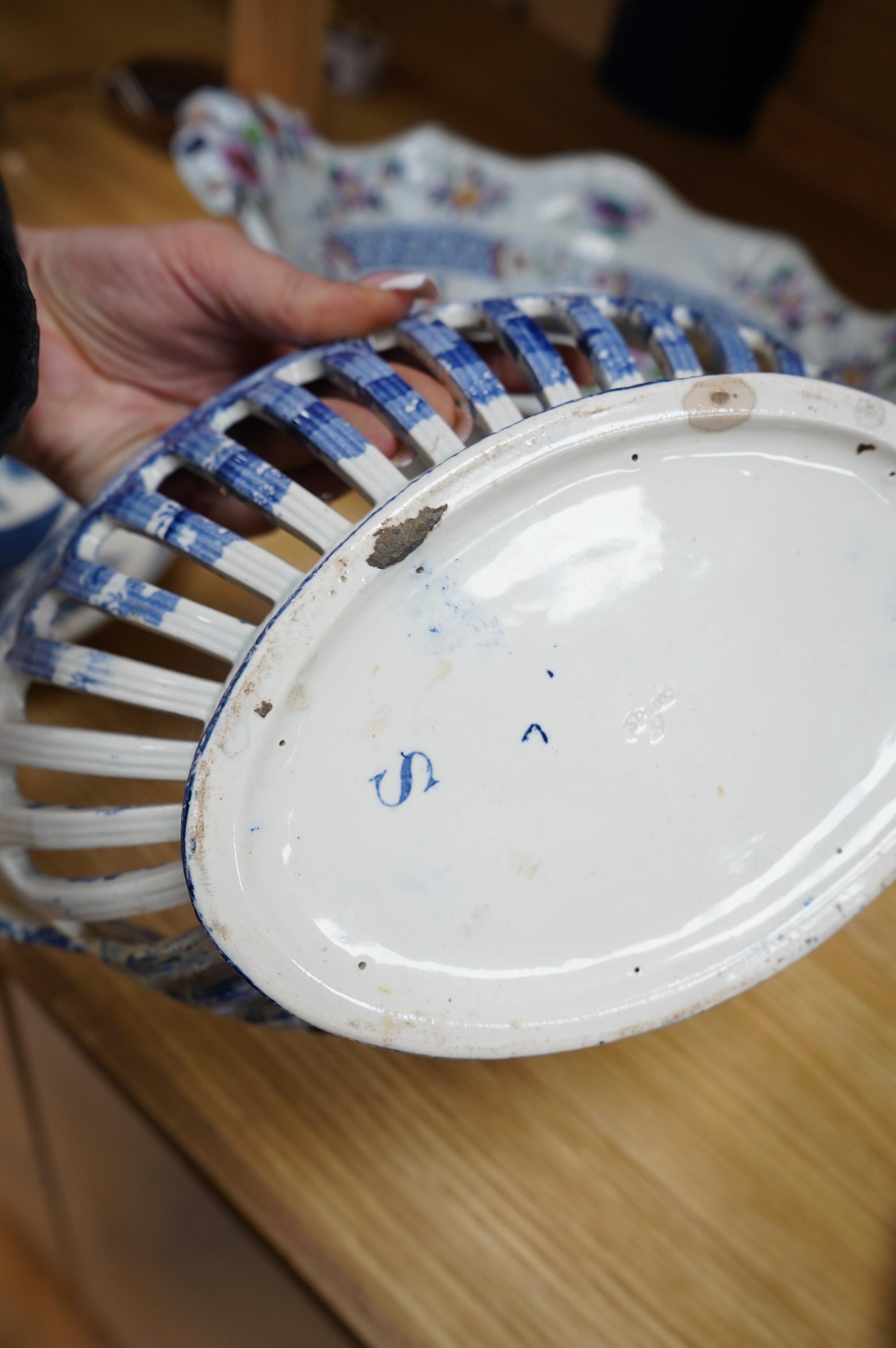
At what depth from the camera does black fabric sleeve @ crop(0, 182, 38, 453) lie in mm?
212

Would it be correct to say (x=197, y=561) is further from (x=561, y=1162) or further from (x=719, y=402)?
(x=561, y=1162)

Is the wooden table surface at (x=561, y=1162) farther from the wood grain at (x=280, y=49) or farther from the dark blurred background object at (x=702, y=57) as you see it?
the dark blurred background object at (x=702, y=57)

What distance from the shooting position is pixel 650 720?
26cm

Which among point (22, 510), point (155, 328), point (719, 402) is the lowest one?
point (22, 510)

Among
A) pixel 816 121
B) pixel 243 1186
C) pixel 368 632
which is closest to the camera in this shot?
pixel 368 632

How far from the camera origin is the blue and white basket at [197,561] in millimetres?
264

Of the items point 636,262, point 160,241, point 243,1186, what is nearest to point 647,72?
point 636,262

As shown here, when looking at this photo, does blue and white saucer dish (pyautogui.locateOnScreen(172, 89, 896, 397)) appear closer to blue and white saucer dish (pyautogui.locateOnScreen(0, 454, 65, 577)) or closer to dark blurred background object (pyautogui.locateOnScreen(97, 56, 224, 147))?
dark blurred background object (pyautogui.locateOnScreen(97, 56, 224, 147))

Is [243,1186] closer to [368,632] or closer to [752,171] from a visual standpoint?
[368,632]

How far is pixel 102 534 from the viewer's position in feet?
0.96

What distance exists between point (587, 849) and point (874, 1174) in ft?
0.79

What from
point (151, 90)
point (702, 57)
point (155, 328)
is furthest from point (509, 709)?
point (702, 57)

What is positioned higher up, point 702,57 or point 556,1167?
point 702,57

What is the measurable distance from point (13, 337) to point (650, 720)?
0.18 m
